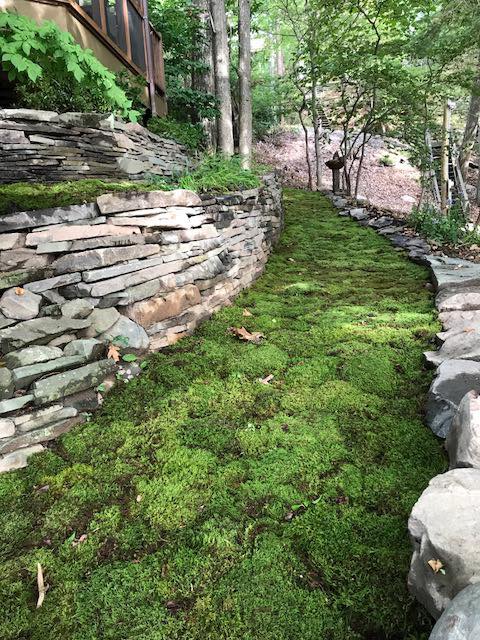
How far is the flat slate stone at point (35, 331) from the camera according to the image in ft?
7.88

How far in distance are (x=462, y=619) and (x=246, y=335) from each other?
273 cm

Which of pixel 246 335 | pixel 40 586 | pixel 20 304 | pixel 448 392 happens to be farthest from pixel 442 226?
pixel 40 586

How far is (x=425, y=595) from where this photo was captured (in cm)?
134

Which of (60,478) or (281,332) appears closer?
(60,478)

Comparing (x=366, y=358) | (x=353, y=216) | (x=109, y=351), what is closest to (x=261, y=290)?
(x=366, y=358)

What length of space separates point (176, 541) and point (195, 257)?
2.56 m

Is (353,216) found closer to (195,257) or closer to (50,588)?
(195,257)

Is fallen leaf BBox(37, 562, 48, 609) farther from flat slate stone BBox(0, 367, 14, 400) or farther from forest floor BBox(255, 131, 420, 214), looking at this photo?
forest floor BBox(255, 131, 420, 214)

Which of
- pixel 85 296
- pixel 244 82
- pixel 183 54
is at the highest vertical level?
pixel 183 54

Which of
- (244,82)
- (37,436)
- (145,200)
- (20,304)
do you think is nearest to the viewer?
(37,436)

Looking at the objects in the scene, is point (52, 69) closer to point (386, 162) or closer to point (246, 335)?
point (246, 335)

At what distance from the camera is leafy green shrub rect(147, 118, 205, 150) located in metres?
7.23

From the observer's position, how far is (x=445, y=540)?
130 centimetres

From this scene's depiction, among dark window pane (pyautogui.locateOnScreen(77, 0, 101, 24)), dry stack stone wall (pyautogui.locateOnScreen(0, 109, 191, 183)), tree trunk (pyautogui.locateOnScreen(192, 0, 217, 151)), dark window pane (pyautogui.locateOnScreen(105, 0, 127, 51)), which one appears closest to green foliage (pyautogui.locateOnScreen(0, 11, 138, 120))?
dry stack stone wall (pyautogui.locateOnScreen(0, 109, 191, 183))
